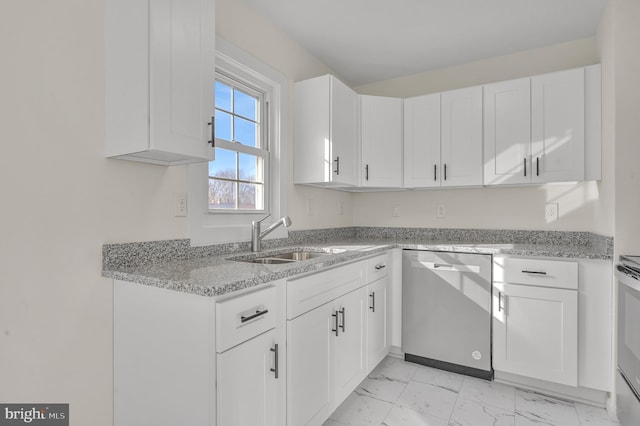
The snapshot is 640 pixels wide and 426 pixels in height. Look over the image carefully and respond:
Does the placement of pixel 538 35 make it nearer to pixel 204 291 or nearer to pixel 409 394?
pixel 409 394

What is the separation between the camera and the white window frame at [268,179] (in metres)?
1.86

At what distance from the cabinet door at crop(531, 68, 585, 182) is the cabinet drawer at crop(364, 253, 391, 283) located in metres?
1.21

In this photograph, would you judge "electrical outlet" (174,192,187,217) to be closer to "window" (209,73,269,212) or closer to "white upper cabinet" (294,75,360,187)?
"window" (209,73,269,212)

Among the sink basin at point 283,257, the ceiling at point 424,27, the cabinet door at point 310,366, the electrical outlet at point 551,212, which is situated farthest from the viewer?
the electrical outlet at point 551,212

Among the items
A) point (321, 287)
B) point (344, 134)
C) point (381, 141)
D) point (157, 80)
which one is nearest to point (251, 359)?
point (321, 287)

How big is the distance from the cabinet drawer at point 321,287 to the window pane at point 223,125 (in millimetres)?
1065

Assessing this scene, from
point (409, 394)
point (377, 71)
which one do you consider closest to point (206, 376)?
point (409, 394)

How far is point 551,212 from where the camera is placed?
265 cm

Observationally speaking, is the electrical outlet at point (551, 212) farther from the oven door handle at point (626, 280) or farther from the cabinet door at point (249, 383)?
the cabinet door at point (249, 383)

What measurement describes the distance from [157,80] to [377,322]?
1958 mm

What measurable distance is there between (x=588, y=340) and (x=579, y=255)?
1.70ft

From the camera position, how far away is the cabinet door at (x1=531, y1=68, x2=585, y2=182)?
7.59 ft

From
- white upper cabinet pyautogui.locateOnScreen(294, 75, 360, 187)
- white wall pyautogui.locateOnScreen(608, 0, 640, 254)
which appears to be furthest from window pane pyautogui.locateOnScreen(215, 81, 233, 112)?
white wall pyautogui.locateOnScreen(608, 0, 640, 254)

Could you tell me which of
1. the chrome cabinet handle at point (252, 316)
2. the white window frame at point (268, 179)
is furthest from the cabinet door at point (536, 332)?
the chrome cabinet handle at point (252, 316)
